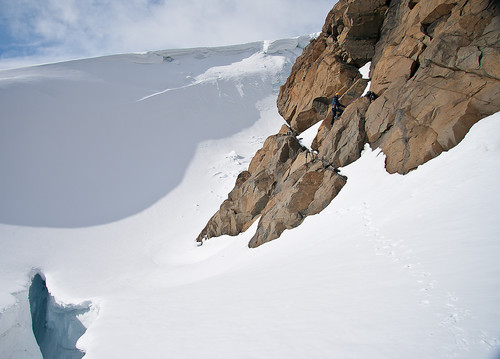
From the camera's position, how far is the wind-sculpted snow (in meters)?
25.6

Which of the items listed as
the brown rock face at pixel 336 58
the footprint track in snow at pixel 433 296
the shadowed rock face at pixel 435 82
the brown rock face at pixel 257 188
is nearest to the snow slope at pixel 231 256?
the footprint track in snow at pixel 433 296

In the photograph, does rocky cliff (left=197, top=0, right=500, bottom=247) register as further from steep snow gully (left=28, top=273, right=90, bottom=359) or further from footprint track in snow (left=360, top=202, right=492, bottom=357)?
steep snow gully (left=28, top=273, right=90, bottom=359)

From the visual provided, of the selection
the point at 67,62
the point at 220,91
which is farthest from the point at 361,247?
the point at 67,62

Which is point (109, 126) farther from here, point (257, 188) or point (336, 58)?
point (336, 58)

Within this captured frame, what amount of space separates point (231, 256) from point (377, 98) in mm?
8808

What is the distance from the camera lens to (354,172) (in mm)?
10906

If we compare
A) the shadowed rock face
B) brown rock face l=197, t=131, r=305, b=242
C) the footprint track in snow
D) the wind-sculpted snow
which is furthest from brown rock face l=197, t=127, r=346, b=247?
the wind-sculpted snow

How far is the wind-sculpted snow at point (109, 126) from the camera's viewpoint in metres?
25.6

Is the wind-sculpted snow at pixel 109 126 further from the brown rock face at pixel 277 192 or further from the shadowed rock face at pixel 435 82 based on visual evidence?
the shadowed rock face at pixel 435 82

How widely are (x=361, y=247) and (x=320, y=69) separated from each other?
42.5ft

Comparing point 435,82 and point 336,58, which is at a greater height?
point 336,58

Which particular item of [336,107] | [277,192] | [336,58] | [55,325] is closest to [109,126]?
[55,325]

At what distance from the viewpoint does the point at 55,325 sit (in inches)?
585

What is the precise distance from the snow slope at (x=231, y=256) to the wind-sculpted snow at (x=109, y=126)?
0.69 ft
